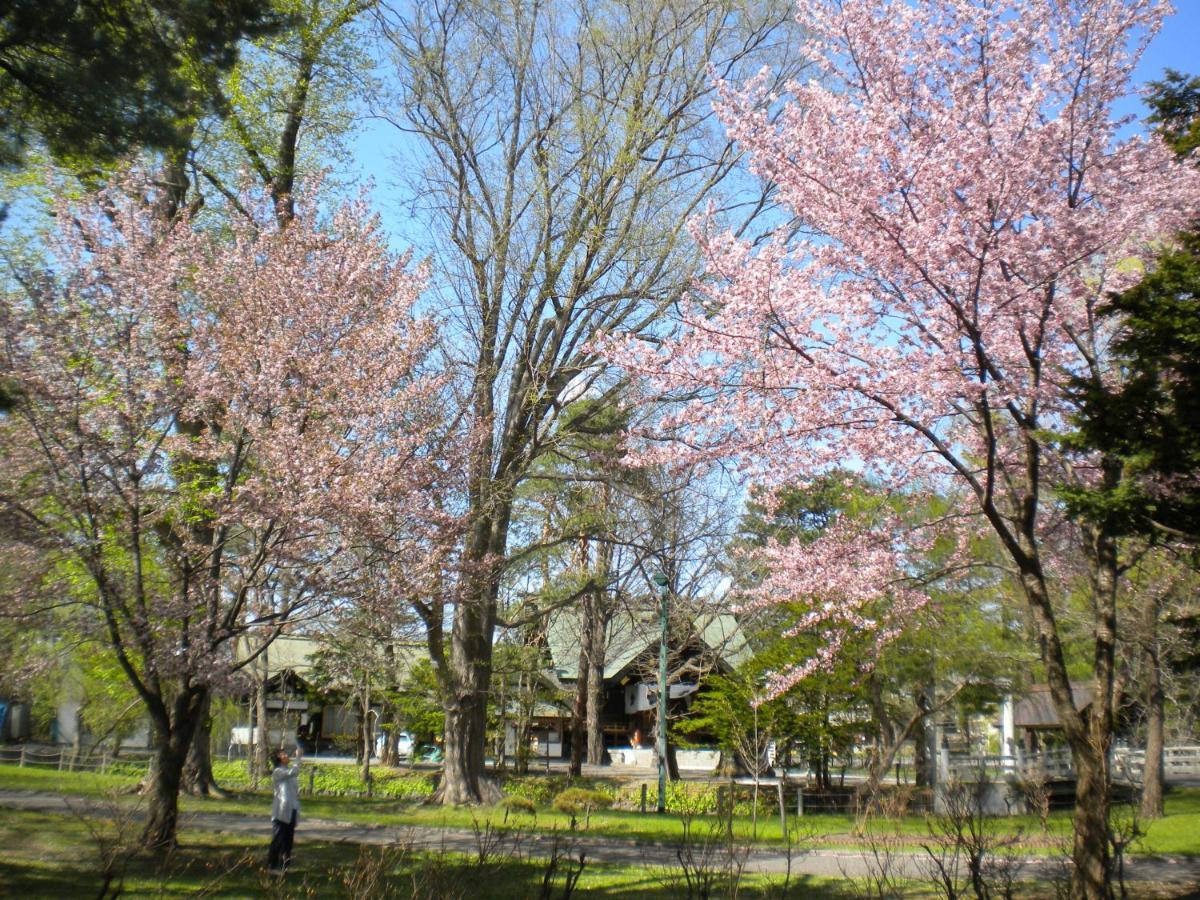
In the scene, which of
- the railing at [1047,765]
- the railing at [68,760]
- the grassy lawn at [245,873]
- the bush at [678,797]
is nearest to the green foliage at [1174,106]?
the grassy lawn at [245,873]

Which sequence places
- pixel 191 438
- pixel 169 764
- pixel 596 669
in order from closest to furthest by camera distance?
pixel 169 764 → pixel 191 438 → pixel 596 669

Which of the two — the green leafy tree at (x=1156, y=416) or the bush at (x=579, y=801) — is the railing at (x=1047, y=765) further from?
the green leafy tree at (x=1156, y=416)

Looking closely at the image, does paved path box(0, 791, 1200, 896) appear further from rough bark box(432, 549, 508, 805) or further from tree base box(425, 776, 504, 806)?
rough bark box(432, 549, 508, 805)

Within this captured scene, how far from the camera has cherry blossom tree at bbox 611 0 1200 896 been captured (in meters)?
9.16

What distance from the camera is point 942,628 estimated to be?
994 inches

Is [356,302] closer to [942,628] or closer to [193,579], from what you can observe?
[193,579]

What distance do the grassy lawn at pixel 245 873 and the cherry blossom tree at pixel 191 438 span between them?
0.83m

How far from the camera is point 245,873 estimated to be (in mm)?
10688

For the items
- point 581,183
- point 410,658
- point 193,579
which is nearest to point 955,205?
point 193,579

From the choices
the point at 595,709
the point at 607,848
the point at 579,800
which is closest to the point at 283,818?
the point at 607,848

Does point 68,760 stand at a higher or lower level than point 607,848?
lower

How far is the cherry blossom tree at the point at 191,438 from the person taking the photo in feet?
36.9

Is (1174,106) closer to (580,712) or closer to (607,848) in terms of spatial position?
(607,848)

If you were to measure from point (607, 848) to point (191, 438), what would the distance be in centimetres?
825
